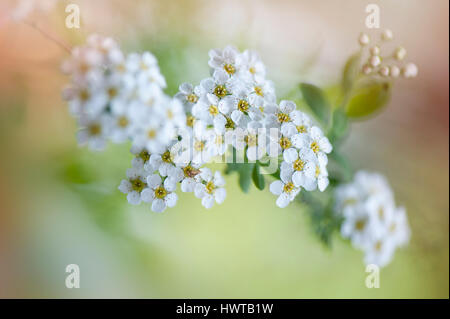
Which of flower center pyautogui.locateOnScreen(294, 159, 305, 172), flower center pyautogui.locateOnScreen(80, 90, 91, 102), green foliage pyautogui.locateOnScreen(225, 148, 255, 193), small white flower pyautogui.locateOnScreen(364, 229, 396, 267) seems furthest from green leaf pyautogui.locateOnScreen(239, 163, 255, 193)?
small white flower pyautogui.locateOnScreen(364, 229, 396, 267)

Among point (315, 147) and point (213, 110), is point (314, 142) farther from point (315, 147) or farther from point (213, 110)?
point (213, 110)

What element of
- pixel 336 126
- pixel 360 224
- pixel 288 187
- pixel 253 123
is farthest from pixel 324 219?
pixel 253 123

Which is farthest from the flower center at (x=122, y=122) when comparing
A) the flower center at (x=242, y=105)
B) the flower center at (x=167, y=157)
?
the flower center at (x=242, y=105)

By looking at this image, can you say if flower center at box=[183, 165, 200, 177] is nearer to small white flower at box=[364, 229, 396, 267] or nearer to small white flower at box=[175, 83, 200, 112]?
small white flower at box=[175, 83, 200, 112]
